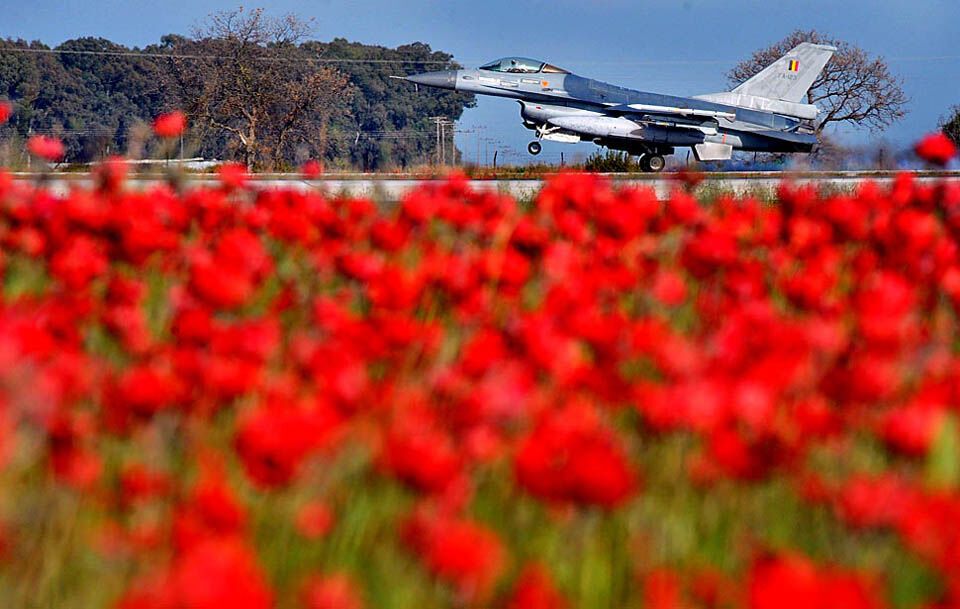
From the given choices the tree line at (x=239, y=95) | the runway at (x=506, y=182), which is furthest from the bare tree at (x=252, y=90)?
the runway at (x=506, y=182)

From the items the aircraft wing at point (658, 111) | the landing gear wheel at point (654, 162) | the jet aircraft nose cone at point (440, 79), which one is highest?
the jet aircraft nose cone at point (440, 79)

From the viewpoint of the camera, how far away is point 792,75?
4675 cm

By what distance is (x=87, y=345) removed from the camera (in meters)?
3.62

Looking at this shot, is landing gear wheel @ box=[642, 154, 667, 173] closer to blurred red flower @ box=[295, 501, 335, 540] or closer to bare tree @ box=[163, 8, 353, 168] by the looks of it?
bare tree @ box=[163, 8, 353, 168]

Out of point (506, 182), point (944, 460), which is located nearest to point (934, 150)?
point (944, 460)

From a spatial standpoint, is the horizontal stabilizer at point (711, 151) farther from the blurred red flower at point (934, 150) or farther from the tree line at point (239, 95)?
the blurred red flower at point (934, 150)

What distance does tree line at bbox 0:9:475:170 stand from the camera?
58.3m

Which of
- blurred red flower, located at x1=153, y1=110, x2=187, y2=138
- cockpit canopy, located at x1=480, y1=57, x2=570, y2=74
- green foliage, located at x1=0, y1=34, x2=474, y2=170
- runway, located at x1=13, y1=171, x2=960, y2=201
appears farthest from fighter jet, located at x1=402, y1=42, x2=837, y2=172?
green foliage, located at x1=0, y1=34, x2=474, y2=170

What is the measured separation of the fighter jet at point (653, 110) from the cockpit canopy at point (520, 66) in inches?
1.2

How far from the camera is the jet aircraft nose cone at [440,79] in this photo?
128 feet

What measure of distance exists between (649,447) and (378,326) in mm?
674

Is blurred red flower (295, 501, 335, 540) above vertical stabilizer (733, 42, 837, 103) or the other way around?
the other way around

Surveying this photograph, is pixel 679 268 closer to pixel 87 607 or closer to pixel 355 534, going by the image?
pixel 355 534

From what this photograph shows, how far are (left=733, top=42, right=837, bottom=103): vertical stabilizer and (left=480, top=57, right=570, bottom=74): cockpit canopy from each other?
10118 mm
